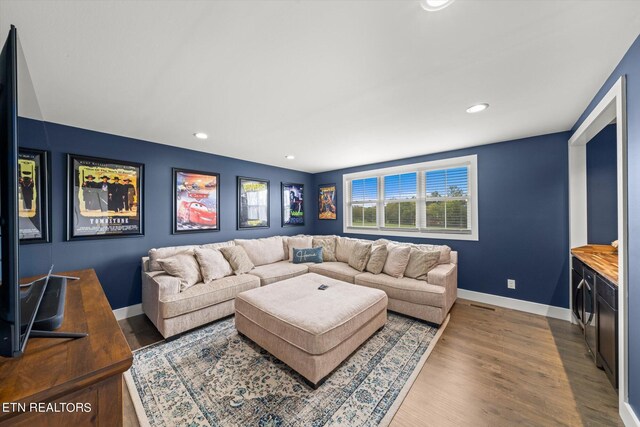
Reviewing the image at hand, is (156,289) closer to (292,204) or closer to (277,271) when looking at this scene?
(277,271)

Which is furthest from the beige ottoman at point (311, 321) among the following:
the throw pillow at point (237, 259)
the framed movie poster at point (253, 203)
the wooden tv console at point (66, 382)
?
the framed movie poster at point (253, 203)

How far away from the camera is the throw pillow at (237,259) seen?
11.2 feet

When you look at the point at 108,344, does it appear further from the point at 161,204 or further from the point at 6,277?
the point at 161,204

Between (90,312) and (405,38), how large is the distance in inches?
90.6

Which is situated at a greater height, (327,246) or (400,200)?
(400,200)

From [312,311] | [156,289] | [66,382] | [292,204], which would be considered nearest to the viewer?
[66,382]

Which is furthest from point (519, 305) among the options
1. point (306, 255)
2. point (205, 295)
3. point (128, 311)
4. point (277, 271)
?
point (128, 311)

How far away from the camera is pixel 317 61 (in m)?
1.58

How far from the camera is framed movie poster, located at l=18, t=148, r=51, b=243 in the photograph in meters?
1.86

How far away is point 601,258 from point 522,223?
3.35 feet

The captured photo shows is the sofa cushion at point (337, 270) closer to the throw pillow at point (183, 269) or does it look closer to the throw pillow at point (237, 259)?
the throw pillow at point (237, 259)

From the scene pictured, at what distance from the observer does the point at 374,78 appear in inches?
69.7

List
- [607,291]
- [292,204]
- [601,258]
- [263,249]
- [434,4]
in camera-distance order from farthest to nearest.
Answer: [292,204] → [263,249] → [601,258] → [607,291] → [434,4]

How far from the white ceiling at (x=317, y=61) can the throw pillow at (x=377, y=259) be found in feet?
5.84
